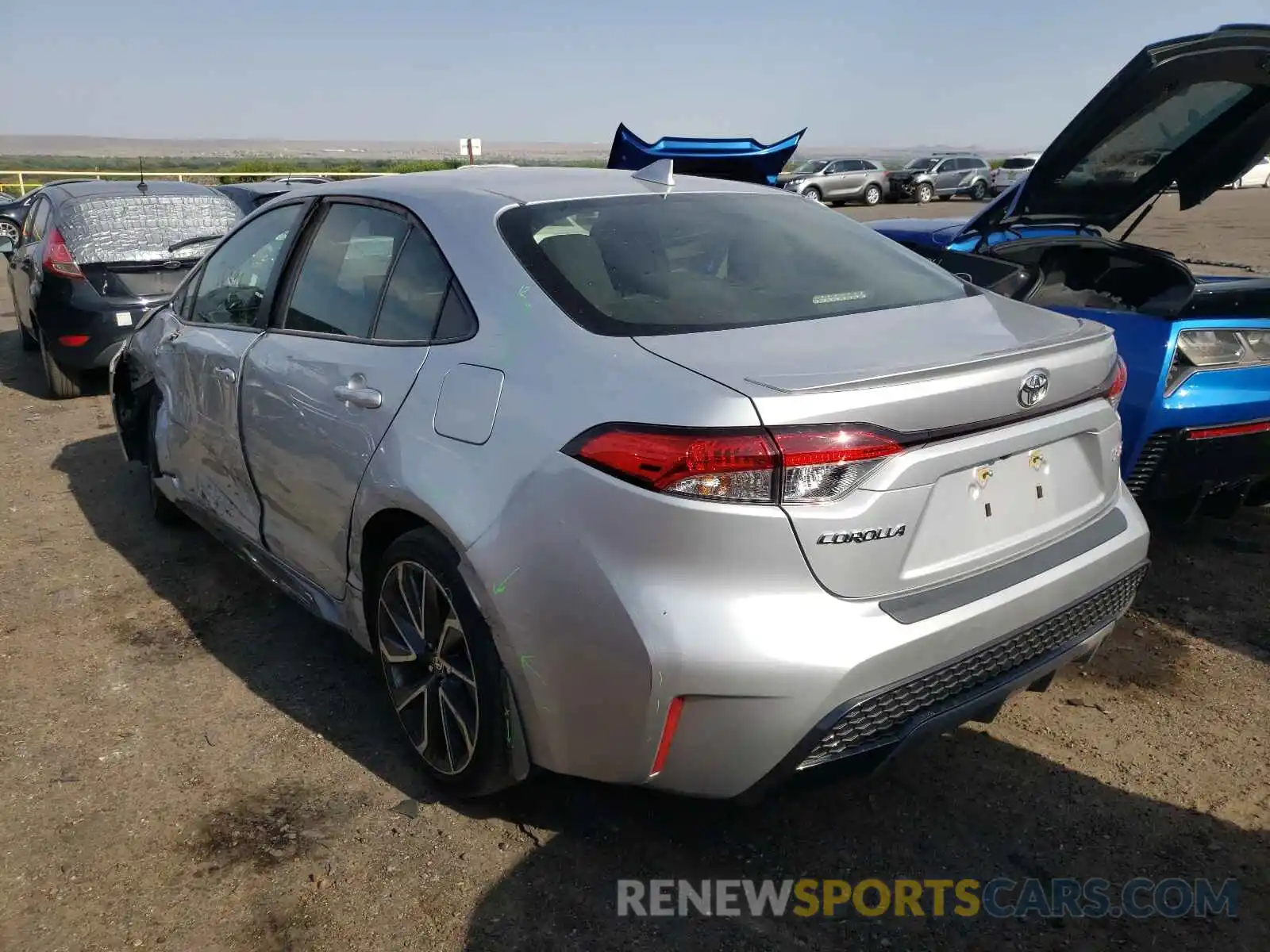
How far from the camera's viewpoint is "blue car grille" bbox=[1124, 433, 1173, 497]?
3.53 meters

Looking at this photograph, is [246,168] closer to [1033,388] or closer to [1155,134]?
[1155,134]

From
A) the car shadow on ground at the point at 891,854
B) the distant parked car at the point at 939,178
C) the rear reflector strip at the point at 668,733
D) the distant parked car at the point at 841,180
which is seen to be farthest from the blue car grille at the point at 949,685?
the distant parked car at the point at 939,178

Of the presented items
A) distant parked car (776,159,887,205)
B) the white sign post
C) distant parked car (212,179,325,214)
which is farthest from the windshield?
distant parked car (776,159,887,205)

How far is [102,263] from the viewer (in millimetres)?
7121

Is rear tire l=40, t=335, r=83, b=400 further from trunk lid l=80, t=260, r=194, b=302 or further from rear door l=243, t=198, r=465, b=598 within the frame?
rear door l=243, t=198, r=465, b=598

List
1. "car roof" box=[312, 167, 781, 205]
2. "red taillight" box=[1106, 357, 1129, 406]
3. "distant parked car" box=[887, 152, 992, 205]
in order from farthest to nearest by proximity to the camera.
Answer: "distant parked car" box=[887, 152, 992, 205], "car roof" box=[312, 167, 781, 205], "red taillight" box=[1106, 357, 1129, 406]

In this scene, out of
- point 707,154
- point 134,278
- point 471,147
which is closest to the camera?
point 707,154

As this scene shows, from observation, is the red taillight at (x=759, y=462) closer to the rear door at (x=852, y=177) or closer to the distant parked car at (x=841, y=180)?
the distant parked car at (x=841, y=180)

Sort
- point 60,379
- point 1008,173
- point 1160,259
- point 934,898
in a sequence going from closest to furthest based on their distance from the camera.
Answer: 1. point 934,898
2. point 1160,259
3. point 60,379
4. point 1008,173

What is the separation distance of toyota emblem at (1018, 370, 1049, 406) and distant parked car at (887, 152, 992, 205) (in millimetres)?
34397

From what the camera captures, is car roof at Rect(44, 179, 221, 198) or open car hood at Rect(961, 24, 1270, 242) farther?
car roof at Rect(44, 179, 221, 198)

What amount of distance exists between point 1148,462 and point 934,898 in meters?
1.99

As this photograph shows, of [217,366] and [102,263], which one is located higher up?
[217,366]

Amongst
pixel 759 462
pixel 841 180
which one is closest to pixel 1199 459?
pixel 759 462
